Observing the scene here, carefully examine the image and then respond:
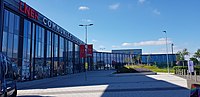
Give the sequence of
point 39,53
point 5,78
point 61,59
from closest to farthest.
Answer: point 5,78 < point 39,53 < point 61,59

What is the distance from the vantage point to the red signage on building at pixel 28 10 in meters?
28.2

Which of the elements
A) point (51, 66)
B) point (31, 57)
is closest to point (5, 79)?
point (31, 57)

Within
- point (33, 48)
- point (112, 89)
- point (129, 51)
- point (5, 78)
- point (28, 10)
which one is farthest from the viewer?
point (129, 51)

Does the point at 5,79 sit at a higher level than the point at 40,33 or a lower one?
lower

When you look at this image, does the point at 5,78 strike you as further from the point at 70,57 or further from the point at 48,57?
the point at 70,57

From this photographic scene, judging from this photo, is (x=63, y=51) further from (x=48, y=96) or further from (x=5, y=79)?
(x=5, y=79)

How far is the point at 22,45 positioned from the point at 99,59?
64.9 meters

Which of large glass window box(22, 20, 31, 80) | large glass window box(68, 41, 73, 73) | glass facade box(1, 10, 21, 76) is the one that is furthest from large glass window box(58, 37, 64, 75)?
glass facade box(1, 10, 21, 76)

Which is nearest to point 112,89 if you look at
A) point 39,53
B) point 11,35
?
point 11,35

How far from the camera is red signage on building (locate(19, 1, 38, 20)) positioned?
2825 centimetres

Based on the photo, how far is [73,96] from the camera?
14.1 m

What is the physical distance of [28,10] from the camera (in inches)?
1186

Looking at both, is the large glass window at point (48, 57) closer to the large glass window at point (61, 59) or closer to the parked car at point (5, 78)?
the large glass window at point (61, 59)

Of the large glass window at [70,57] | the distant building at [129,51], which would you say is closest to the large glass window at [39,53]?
the large glass window at [70,57]
